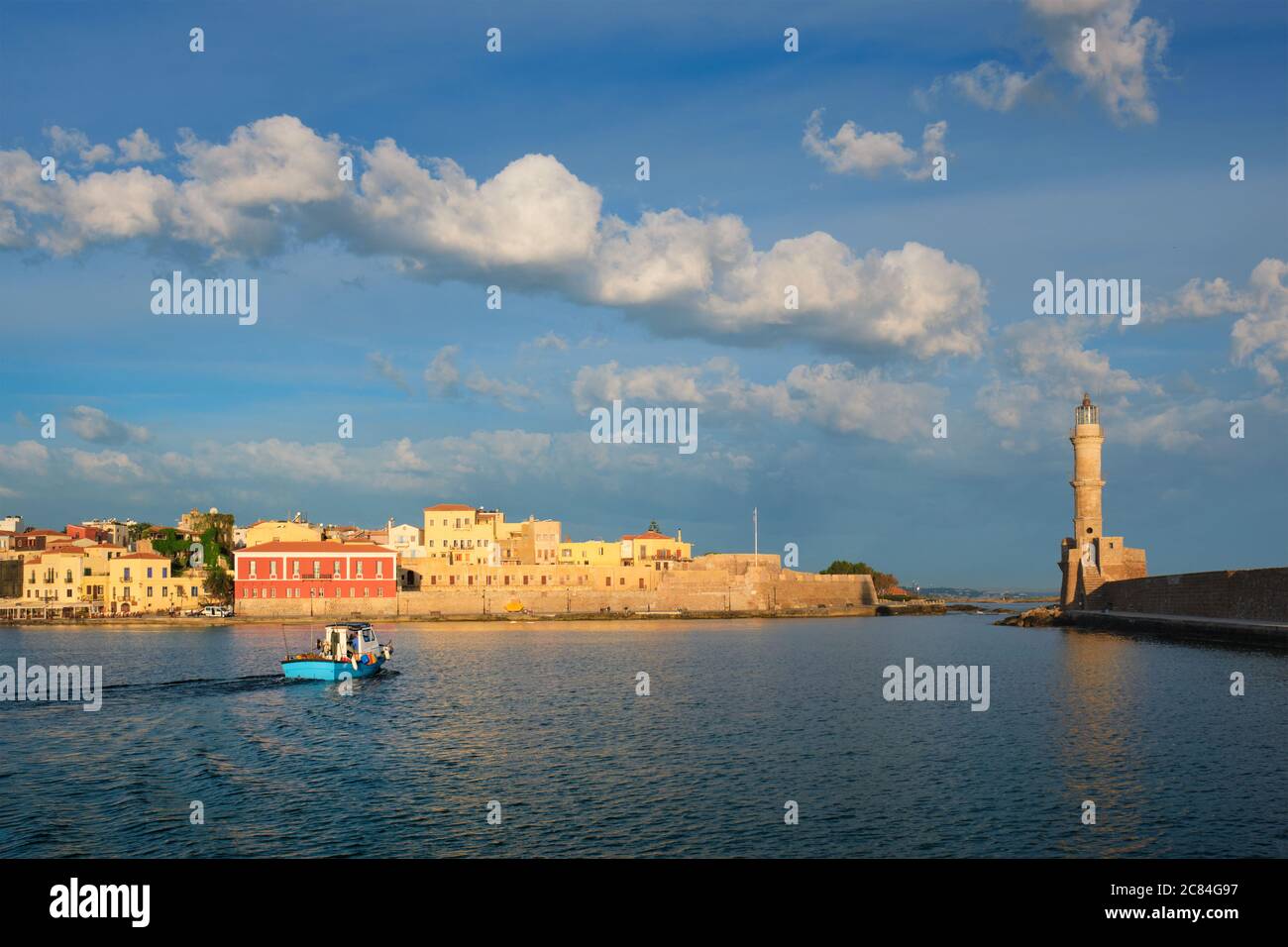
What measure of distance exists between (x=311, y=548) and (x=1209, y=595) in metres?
69.9

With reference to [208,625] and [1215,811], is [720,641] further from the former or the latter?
[1215,811]

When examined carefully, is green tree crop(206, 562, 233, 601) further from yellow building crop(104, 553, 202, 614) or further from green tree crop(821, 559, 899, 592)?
green tree crop(821, 559, 899, 592)

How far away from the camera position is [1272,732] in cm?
2705

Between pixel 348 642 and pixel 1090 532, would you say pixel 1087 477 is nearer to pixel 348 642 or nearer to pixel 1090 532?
pixel 1090 532

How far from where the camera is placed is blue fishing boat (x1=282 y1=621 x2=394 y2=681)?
4316 centimetres

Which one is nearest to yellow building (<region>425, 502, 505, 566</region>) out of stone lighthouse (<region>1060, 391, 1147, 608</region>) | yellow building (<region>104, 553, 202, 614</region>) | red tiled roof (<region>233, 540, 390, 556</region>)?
red tiled roof (<region>233, 540, 390, 556</region>)

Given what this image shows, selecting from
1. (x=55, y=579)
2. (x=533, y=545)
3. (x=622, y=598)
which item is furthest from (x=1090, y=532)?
(x=55, y=579)

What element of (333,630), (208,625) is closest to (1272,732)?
(333,630)

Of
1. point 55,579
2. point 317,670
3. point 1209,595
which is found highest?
point 55,579

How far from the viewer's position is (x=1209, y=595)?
205ft

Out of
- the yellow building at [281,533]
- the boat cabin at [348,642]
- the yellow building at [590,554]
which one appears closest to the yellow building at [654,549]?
the yellow building at [590,554]
